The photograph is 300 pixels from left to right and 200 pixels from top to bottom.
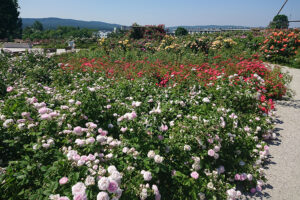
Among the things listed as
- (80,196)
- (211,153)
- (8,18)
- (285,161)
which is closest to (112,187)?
(80,196)

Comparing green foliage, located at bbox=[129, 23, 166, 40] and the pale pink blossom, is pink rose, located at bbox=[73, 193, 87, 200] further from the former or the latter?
green foliage, located at bbox=[129, 23, 166, 40]

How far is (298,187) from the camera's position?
8.04ft

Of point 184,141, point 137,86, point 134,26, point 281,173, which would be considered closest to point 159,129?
point 184,141

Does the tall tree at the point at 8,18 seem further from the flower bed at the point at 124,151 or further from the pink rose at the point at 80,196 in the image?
the pink rose at the point at 80,196

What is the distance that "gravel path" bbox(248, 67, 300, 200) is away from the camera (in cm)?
238

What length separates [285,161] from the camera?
2.95 m

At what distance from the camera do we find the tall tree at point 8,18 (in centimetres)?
3325

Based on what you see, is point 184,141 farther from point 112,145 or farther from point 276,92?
point 276,92

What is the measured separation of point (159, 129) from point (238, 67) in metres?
4.71

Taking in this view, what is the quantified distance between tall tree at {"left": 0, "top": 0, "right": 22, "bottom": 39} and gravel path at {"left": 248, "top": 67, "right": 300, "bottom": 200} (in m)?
42.0

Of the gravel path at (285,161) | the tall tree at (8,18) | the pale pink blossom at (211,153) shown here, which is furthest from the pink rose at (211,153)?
the tall tree at (8,18)

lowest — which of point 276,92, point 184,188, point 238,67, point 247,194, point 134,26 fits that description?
point 247,194

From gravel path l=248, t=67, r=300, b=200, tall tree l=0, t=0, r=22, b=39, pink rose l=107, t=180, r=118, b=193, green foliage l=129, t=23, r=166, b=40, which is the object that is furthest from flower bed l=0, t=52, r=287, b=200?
tall tree l=0, t=0, r=22, b=39

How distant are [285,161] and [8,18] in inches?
1728
